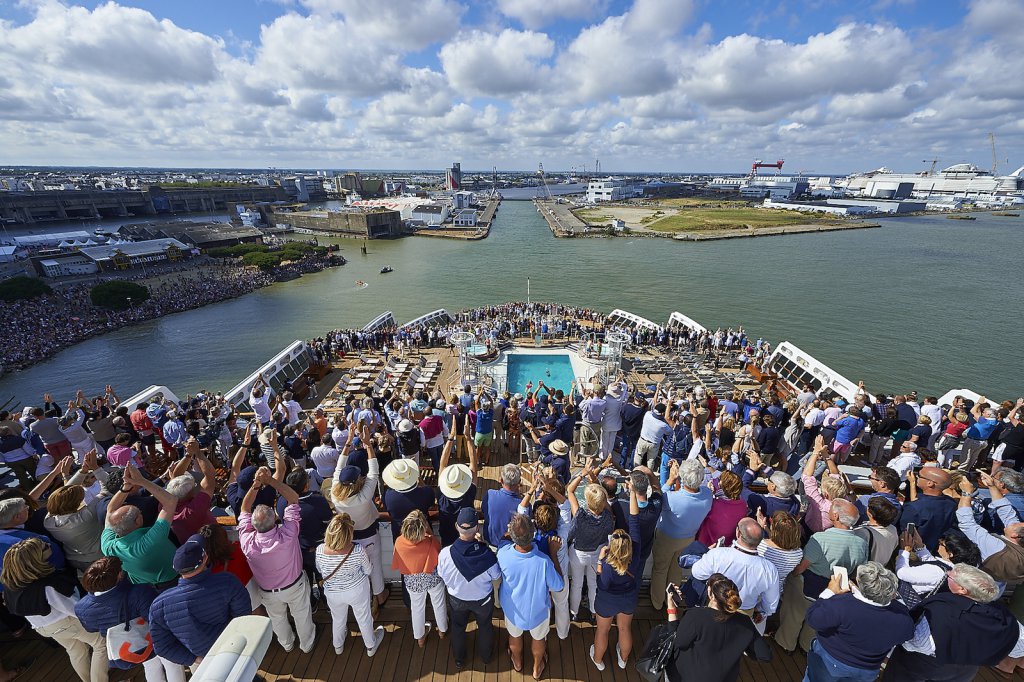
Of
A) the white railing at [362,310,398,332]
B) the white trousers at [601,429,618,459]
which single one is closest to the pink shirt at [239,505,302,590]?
the white trousers at [601,429,618,459]

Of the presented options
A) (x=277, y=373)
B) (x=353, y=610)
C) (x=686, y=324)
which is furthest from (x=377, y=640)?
(x=686, y=324)

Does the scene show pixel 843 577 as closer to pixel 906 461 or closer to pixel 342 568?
pixel 342 568

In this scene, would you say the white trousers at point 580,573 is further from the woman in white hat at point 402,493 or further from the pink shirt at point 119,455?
the pink shirt at point 119,455

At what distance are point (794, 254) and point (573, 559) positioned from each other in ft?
207

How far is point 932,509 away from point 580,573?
3.19 metres

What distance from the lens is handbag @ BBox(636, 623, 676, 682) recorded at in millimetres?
2895

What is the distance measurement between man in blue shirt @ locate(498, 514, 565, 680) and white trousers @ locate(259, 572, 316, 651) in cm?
175

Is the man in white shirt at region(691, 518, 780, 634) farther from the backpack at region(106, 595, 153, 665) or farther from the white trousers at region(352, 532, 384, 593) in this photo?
the backpack at region(106, 595, 153, 665)

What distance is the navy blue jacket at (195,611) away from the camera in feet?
9.15

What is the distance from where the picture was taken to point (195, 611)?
2.80m

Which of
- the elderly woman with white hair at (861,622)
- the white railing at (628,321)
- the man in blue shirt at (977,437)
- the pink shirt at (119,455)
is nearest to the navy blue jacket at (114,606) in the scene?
the pink shirt at (119,455)

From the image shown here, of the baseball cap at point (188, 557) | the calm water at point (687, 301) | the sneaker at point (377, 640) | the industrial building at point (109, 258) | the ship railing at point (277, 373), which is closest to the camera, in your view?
the baseball cap at point (188, 557)

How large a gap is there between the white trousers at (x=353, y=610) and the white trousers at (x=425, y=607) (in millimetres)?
379

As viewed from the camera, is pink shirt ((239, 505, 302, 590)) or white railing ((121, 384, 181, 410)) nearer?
pink shirt ((239, 505, 302, 590))
